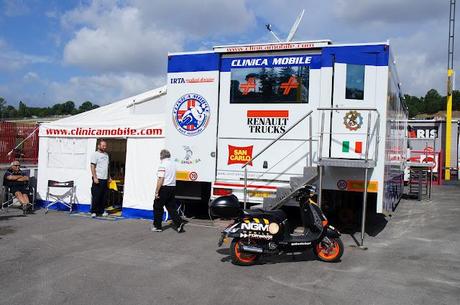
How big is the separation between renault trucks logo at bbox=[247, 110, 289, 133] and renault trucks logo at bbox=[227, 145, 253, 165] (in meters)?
0.38

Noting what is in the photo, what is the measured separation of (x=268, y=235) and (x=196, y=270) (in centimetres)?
111

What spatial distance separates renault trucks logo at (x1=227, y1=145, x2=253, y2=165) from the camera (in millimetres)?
9172

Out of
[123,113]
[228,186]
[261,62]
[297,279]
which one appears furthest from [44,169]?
[297,279]

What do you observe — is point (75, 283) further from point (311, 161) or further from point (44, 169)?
point (44, 169)

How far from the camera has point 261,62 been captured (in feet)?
29.7

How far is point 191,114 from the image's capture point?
9.66 m

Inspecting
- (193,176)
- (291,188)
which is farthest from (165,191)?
(291,188)

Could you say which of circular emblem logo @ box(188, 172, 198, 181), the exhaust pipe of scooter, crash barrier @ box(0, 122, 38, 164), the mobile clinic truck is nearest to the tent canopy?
the mobile clinic truck

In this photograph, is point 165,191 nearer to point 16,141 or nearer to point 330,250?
point 330,250

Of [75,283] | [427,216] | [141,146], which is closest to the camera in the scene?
[75,283]

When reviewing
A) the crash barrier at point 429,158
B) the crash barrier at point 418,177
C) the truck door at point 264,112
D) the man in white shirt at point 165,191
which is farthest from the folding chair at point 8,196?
the crash barrier at point 429,158

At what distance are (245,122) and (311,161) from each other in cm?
150

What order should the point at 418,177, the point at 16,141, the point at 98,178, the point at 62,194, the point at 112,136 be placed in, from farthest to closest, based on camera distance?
the point at 16,141, the point at 418,177, the point at 62,194, the point at 112,136, the point at 98,178

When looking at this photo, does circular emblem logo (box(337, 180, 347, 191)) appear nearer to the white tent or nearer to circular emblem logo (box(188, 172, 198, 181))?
circular emblem logo (box(188, 172, 198, 181))
